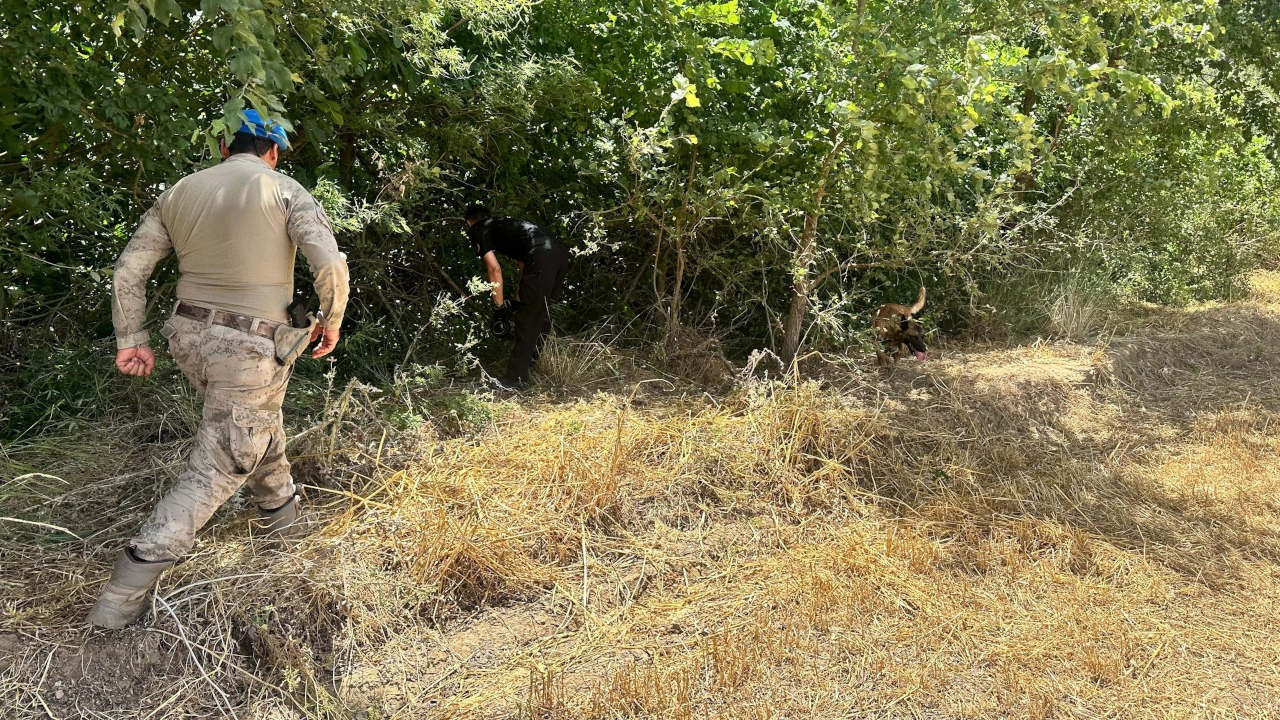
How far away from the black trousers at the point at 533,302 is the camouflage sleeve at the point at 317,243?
7.67ft

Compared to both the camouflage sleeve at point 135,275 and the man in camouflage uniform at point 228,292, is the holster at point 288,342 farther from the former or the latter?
the camouflage sleeve at point 135,275

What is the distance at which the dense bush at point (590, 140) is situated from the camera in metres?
4.30

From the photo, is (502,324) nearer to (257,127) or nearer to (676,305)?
(676,305)

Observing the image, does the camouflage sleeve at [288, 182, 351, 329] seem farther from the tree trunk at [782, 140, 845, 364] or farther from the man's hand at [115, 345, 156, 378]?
the tree trunk at [782, 140, 845, 364]

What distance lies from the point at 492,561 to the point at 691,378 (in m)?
2.61

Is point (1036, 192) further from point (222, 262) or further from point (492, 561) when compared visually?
point (222, 262)

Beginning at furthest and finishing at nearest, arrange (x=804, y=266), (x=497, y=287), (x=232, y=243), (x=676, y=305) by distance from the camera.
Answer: (x=676, y=305) → (x=804, y=266) → (x=497, y=287) → (x=232, y=243)

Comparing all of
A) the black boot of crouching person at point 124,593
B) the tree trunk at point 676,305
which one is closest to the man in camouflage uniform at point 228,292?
the black boot of crouching person at point 124,593

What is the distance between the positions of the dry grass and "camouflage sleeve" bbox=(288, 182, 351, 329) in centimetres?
99

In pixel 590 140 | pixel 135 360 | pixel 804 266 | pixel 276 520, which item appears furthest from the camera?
pixel 590 140

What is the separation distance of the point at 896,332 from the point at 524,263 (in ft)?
8.16

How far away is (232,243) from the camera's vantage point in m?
3.19

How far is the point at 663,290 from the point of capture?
633 centimetres

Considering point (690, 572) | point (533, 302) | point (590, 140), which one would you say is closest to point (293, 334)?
point (690, 572)
